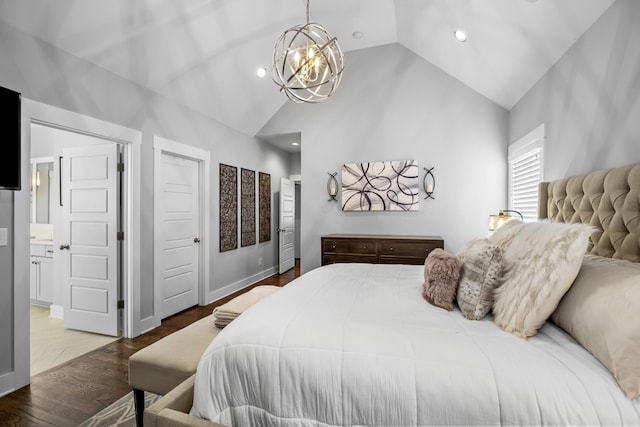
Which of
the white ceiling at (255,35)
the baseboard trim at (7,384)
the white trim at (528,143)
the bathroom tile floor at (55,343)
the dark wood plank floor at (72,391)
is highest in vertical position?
the white ceiling at (255,35)

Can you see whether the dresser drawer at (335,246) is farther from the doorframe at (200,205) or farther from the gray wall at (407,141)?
the doorframe at (200,205)

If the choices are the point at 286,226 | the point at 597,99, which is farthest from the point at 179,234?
the point at 597,99

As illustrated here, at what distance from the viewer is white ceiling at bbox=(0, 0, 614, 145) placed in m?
2.13

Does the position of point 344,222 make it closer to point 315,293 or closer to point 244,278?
point 244,278

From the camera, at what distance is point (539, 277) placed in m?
1.15

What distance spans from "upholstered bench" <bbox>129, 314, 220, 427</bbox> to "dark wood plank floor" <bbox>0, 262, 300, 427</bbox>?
67 centimetres

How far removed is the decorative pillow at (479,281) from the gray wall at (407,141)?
270 cm

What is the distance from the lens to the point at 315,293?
1592 mm

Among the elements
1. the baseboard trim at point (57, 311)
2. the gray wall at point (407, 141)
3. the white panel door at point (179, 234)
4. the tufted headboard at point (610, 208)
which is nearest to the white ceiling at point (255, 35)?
the gray wall at point (407, 141)

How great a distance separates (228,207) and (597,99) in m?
4.12

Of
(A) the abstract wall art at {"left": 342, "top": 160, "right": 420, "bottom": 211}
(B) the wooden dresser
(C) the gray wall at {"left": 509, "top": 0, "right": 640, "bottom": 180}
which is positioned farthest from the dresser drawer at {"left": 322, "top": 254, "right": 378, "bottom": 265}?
(C) the gray wall at {"left": 509, "top": 0, "right": 640, "bottom": 180}

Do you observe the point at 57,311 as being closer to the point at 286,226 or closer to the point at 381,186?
the point at 286,226

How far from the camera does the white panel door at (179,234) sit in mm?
3375

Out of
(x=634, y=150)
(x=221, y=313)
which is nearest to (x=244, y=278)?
(x=221, y=313)
